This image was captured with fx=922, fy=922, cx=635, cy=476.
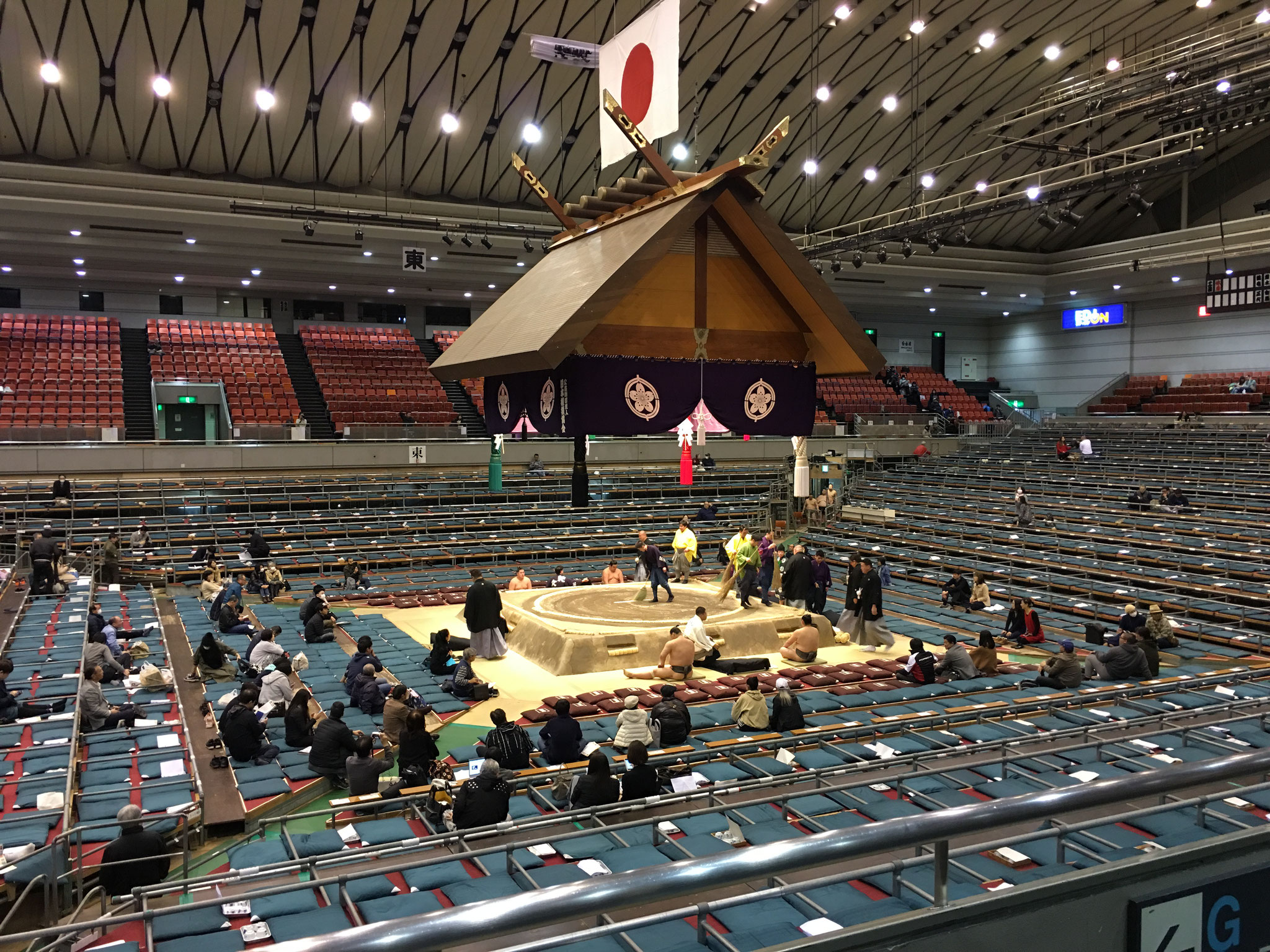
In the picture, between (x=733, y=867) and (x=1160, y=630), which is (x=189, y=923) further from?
(x=1160, y=630)

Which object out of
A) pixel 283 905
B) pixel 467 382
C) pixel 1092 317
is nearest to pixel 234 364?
pixel 467 382

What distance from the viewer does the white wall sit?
93.0 feet

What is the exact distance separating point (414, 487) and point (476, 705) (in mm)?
11994

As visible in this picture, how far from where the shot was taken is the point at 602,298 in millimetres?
5434

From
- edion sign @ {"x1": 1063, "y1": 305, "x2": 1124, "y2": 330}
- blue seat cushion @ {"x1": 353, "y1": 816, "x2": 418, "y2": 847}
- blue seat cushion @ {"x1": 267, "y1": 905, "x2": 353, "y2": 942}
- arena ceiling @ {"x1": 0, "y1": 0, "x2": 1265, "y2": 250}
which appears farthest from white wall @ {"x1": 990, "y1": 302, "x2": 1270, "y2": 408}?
blue seat cushion @ {"x1": 267, "y1": 905, "x2": 353, "y2": 942}

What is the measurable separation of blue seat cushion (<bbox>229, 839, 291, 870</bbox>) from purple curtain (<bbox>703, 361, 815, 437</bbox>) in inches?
154

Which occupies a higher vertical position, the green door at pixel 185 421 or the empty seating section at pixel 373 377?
the empty seating section at pixel 373 377

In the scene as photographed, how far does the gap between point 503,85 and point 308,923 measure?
796 inches

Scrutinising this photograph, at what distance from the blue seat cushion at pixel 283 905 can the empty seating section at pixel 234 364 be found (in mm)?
18480

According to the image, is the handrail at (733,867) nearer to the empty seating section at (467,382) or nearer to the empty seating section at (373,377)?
the empty seating section at (373,377)

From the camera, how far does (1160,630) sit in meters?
12.0

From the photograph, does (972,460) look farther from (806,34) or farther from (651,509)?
(806,34)

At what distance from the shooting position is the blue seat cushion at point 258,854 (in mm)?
5164

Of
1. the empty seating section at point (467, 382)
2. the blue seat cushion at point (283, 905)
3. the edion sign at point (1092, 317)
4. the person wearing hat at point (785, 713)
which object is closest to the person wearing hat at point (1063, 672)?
the person wearing hat at point (785, 713)
